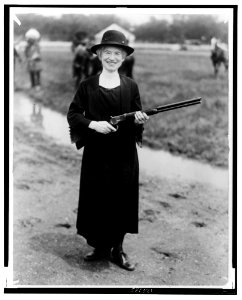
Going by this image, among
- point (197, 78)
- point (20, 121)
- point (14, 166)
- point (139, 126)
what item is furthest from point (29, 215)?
point (197, 78)

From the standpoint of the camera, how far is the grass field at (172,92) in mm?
5383

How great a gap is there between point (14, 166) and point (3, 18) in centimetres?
150

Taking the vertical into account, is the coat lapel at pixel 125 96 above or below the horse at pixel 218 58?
below

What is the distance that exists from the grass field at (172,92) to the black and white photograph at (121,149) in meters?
0.01

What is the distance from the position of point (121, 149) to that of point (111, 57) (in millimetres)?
787

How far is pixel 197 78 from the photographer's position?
5559 millimetres

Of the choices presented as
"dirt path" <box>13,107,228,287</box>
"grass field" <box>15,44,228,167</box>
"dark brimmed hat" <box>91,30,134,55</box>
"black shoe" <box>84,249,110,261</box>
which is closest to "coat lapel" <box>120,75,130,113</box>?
"dark brimmed hat" <box>91,30,134,55</box>

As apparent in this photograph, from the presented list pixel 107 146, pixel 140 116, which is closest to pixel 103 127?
pixel 107 146

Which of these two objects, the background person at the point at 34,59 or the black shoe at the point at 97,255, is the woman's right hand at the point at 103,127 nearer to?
the black shoe at the point at 97,255

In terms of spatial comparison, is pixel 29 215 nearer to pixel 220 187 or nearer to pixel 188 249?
pixel 188 249

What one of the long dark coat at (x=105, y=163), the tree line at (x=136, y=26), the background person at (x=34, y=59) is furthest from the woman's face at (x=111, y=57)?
the background person at (x=34, y=59)

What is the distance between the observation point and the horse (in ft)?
16.8

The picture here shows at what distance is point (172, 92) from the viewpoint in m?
5.67

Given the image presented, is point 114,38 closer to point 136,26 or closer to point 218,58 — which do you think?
point 136,26
